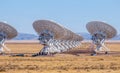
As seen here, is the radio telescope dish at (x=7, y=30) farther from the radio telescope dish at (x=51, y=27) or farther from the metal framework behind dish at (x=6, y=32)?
the radio telescope dish at (x=51, y=27)

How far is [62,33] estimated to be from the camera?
8488 cm

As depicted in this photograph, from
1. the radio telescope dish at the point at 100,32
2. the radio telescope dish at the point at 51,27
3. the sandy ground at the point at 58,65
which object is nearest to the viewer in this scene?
the sandy ground at the point at 58,65

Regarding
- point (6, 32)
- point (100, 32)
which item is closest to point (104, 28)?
point (100, 32)

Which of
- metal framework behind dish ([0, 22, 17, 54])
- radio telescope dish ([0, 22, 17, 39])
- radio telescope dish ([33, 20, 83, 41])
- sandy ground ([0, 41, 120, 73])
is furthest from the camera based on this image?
metal framework behind dish ([0, 22, 17, 54])

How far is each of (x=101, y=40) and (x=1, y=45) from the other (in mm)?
25273

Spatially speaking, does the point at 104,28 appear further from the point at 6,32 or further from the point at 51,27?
the point at 6,32

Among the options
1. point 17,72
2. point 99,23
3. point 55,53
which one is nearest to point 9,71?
point 17,72

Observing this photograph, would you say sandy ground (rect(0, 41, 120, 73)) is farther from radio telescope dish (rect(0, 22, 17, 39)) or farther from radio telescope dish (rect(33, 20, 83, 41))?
radio telescope dish (rect(0, 22, 17, 39))

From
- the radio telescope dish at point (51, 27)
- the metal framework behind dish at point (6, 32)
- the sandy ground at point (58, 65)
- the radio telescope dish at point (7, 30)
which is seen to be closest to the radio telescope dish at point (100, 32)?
the radio telescope dish at point (51, 27)

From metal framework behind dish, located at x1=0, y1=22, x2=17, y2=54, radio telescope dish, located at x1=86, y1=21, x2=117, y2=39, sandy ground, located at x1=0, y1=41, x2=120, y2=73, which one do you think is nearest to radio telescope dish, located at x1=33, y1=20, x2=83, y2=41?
metal framework behind dish, located at x1=0, y1=22, x2=17, y2=54

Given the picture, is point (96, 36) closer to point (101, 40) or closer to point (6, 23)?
point (101, 40)

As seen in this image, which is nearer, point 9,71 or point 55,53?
point 9,71

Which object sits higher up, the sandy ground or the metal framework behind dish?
the metal framework behind dish

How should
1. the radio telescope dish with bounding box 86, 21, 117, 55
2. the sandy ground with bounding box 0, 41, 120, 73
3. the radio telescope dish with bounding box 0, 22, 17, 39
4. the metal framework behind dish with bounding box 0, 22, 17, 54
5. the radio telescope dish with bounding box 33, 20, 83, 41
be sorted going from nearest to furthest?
the sandy ground with bounding box 0, 41, 120, 73 → the radio telescope dish with bounding box 33, 20, 83, 41 → the radio telescope dish with bounding box 0, 22, 17, 39 → the metal framework behind dish with bounding box 0, 22, 17, 54 → the radio telescope dish with bounding box 86, 21, 117, 55
